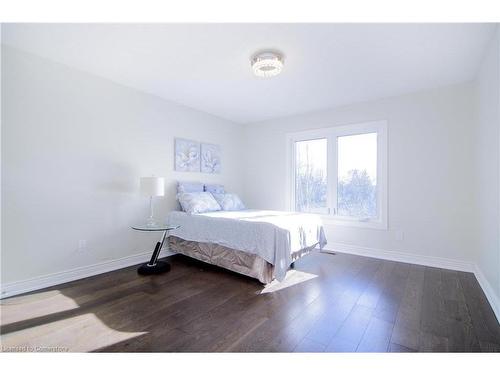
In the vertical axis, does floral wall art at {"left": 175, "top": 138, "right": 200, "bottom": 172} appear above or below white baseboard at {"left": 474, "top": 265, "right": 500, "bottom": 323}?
above

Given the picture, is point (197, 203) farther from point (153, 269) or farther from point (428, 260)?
point (428, 260)

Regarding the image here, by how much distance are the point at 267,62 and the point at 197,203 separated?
209cm

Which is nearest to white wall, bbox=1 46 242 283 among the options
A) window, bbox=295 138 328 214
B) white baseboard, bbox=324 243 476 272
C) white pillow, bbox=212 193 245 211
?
white pillow, bbox=212 193 245 211

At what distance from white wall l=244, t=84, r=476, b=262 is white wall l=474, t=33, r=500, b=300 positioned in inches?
6.7

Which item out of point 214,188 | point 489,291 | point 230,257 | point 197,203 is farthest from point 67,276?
point 489,291

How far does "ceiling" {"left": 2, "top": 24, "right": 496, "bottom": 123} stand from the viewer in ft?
6.55

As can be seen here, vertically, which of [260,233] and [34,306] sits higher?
[260,233]

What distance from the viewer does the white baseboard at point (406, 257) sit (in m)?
2.96

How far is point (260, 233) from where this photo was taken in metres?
2.56

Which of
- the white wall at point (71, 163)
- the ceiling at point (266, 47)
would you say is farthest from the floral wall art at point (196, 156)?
the ceiling at point (266, 47)

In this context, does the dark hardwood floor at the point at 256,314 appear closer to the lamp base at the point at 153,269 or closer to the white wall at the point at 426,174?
the lamp base at the point at 153,269

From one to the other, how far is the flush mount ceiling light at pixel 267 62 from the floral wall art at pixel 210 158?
2065mm

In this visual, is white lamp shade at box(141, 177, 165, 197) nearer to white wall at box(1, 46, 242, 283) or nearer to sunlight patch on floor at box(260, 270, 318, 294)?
white wall at box(1, 46, 242, 283)
